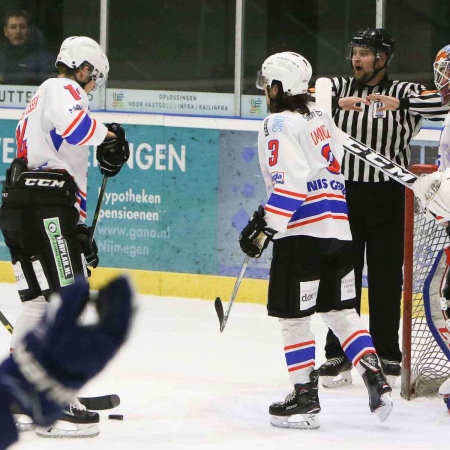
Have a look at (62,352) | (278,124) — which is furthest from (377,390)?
(62,352)

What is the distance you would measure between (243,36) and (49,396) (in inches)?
216

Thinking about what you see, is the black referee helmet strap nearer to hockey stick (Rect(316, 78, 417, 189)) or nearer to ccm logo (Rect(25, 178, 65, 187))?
hockey stick (Rect(316, 78, 417, 189))

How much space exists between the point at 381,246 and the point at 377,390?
3.08ft

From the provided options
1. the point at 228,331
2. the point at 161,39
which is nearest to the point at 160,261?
the point at 228,331

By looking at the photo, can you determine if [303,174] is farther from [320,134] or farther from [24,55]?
[24,55]

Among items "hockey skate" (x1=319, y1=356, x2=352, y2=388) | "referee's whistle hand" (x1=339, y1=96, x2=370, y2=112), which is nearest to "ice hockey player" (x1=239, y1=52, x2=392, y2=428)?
"referee's whistle hand" (x1=339, y1=96, x2=370, y2=112)

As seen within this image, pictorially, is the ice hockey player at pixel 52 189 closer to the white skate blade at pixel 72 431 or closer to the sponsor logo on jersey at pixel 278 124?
the white skate blade at pixel 72 431

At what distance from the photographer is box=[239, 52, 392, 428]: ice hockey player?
10.6 ft

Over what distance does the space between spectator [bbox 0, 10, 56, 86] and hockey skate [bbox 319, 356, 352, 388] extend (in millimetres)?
3280

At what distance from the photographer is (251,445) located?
3234 millimetres

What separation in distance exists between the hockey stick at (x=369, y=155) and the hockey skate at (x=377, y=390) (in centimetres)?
55

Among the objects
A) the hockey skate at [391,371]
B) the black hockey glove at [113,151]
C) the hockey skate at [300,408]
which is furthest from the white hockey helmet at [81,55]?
the hockey skate at [391,371]

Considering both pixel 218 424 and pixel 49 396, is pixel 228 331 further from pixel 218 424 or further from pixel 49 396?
pixel 49 396

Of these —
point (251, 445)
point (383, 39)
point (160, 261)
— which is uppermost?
point (383, 39)
